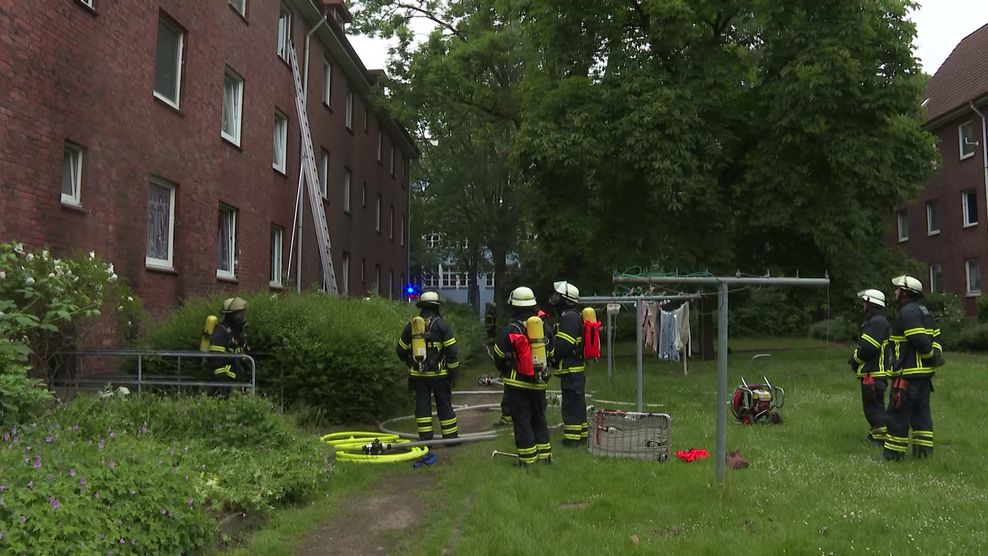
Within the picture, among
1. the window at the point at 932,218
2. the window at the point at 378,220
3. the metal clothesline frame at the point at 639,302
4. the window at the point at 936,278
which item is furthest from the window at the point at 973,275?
the window at the point at 378,220

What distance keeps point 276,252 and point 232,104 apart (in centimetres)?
372

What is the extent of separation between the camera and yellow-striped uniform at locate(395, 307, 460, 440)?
8.31 meters

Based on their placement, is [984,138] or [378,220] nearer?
[984,138]

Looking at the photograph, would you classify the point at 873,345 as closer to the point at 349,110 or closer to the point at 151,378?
the point at 151,378

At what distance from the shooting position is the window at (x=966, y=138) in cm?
2605

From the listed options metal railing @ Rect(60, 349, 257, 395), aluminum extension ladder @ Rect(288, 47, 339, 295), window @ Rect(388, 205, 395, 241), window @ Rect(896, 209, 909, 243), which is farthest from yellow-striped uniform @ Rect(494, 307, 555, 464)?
window @ Rect(896, 209, 909, 243)

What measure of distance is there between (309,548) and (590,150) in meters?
12.7

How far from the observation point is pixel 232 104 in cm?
1493

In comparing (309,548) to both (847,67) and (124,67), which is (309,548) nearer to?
(124,67)

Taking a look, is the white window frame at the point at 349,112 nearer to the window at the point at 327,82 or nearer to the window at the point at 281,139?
the window at the point at 327,82

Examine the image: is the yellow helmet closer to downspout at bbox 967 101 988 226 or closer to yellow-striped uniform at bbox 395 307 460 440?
yellow-striped uniform at bbox 395 307 460 440

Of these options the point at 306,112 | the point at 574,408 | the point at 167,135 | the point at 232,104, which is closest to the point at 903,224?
the point at 306,112

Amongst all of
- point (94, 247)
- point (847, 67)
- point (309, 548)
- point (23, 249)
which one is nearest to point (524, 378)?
point (309, 548)

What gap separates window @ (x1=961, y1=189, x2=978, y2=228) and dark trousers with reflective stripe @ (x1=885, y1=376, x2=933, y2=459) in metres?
22.7
